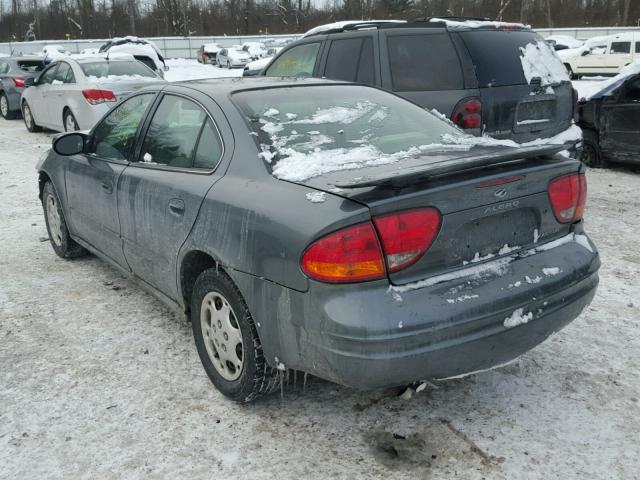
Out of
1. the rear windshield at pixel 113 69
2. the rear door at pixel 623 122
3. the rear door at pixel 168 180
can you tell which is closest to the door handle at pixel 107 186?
the rear door at pixel 168 180

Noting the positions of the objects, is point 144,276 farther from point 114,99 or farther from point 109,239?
point 114,99

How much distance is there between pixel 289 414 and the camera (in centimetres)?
287

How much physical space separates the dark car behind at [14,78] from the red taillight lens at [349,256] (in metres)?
14.6

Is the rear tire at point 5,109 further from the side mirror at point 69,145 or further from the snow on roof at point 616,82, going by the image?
the snow on roof at point 616,82

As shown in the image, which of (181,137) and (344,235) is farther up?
(181,137)

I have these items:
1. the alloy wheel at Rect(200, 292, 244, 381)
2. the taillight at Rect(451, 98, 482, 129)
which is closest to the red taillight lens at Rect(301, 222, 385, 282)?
the alloy wheel at Rect(200, 292, 244, 381)

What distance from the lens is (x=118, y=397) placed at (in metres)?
3.02

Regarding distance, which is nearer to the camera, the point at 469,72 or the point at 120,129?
the point at 120,129

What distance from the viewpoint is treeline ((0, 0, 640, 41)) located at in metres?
57.0

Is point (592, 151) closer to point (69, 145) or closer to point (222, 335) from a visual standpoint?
point (69, 145)

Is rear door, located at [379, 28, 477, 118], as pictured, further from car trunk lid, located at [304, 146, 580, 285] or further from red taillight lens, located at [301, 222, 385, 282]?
red taillight lens, located at [301, 222, 385, 282]

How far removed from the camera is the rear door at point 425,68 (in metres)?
5.64

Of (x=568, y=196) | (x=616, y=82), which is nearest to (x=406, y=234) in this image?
(x=568, y=196)

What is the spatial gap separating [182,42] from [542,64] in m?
45.3
